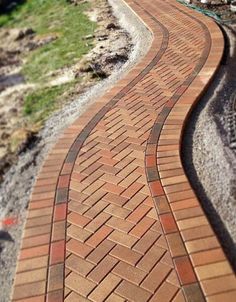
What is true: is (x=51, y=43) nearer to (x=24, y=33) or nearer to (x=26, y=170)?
(x=24, y=33)

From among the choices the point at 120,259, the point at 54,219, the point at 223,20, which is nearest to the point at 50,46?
the point at 223,20

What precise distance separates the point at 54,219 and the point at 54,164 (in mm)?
716

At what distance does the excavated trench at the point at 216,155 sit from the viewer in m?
2.60

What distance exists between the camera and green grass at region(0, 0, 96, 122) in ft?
17.2

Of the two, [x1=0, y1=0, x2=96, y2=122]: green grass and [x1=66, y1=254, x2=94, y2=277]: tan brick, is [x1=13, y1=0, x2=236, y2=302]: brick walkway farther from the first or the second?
[x1=0, y1=0, x2=96, y2=122]: green grass

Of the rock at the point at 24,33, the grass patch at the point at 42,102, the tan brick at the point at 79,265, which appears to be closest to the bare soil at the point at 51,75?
the grass patch at the point at 42,102

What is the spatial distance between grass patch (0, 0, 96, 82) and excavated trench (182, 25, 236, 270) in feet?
9.56

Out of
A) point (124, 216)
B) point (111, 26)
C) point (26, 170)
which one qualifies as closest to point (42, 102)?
point (26, 170)

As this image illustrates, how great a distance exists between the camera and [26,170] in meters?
3.66

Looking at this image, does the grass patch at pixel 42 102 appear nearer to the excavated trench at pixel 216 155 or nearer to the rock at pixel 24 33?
the excavated trench at pixel 216 155

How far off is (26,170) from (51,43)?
15.4ft

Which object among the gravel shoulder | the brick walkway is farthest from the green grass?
the brick walkway

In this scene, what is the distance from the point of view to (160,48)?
558 centimetres

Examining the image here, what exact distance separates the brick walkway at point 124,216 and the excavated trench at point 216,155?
0.30 feet
